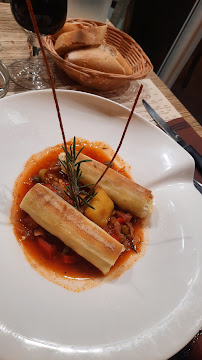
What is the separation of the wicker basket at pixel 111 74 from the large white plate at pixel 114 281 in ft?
0.69

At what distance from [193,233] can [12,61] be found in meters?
1.52

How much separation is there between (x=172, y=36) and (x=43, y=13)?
1.98 meters

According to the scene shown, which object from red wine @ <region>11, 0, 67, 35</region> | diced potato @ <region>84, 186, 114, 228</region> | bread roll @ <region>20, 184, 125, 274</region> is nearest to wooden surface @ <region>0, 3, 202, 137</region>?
red wine @ <region>11, 0, 67, 35</region>

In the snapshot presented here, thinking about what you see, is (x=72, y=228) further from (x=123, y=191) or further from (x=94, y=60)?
(x=94, y=60)

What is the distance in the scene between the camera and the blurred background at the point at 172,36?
2824 mm

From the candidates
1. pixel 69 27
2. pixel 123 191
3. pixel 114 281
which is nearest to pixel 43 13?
pixel 69 27

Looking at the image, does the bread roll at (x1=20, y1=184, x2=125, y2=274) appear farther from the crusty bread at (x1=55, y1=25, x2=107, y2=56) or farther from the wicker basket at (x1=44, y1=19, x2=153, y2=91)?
the crusty bread at (x1=55, y1=25, x2=107, y2=56)

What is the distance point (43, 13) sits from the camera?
1409 mm

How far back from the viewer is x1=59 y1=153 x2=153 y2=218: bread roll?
123 cm

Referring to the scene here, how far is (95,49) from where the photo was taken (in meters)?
1.73


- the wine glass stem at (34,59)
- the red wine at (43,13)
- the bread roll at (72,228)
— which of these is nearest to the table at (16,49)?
the wine glass stem at (34,59)

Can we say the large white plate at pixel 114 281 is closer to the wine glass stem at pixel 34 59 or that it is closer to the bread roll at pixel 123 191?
the bread roll at pixel 123 191

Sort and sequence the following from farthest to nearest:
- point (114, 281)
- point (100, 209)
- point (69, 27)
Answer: point (69, 27)
point (100, 209)
point (114, 281)

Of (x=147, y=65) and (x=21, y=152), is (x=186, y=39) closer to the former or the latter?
Result: (x=147, y=65)
